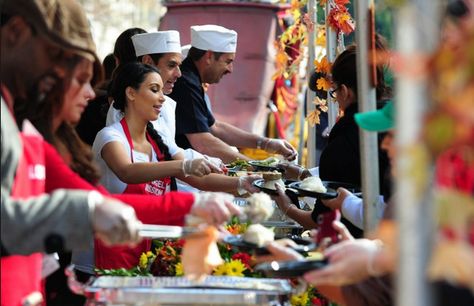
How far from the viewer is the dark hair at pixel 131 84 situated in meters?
5.02

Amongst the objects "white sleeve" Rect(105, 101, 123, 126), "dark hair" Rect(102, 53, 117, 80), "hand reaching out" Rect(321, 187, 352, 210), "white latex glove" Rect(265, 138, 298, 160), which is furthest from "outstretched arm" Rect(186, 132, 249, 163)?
"hand reaching out" Rect(321, 187, 352, 210)

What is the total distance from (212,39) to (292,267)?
4.25 metres

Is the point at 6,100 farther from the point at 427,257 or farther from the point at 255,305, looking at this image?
the point at 427,257

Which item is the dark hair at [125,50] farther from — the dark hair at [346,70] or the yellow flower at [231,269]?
the yellow flower at [231,269]

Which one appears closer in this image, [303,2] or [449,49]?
[449,49]

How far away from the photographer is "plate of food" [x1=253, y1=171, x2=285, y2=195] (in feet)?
15.6

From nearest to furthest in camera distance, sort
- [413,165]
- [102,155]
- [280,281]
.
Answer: [413,165]
[280,281]
[102,155]

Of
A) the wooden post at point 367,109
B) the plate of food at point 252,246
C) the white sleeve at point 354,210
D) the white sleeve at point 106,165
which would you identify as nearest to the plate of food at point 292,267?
the plate of food at point 252,246

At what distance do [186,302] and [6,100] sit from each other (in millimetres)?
733

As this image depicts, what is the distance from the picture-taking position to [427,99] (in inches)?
76.2

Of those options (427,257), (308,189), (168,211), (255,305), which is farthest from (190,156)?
(427,257)

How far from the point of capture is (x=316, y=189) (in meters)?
4.21

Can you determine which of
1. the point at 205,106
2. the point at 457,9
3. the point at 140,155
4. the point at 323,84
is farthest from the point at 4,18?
the point at 205,106

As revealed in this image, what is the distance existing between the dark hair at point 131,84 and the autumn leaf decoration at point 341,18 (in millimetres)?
1312
